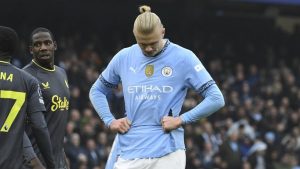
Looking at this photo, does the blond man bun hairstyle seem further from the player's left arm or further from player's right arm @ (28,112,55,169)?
player's right arm @ (28,112,55,169)

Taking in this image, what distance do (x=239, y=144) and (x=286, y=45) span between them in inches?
342

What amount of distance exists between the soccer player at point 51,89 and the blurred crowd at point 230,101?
6.89 metres

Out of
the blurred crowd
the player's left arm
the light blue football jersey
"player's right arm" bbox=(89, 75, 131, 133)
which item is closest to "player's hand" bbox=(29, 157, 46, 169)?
"player's right arm" bbox=(89, 75, 131, 133)

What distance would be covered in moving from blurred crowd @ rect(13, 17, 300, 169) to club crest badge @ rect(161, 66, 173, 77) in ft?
27.0

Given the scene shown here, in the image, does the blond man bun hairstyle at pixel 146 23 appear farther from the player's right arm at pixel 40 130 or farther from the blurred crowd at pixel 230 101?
the blurred crowd at pixel 230 101

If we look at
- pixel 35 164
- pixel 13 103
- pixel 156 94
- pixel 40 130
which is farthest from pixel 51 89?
pixel 156 94

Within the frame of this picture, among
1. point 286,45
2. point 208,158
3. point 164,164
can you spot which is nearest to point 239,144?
point 208,158

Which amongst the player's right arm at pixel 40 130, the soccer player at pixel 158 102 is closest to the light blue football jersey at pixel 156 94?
the soccer player at pixel 158 102

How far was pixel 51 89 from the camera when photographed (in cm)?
735

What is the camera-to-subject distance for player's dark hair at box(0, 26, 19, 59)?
5.97m

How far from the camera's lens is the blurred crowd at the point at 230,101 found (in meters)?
16.2

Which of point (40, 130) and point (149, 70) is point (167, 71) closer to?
point (149, 70)

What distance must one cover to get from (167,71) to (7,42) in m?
1.16

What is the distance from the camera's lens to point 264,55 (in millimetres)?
25422
